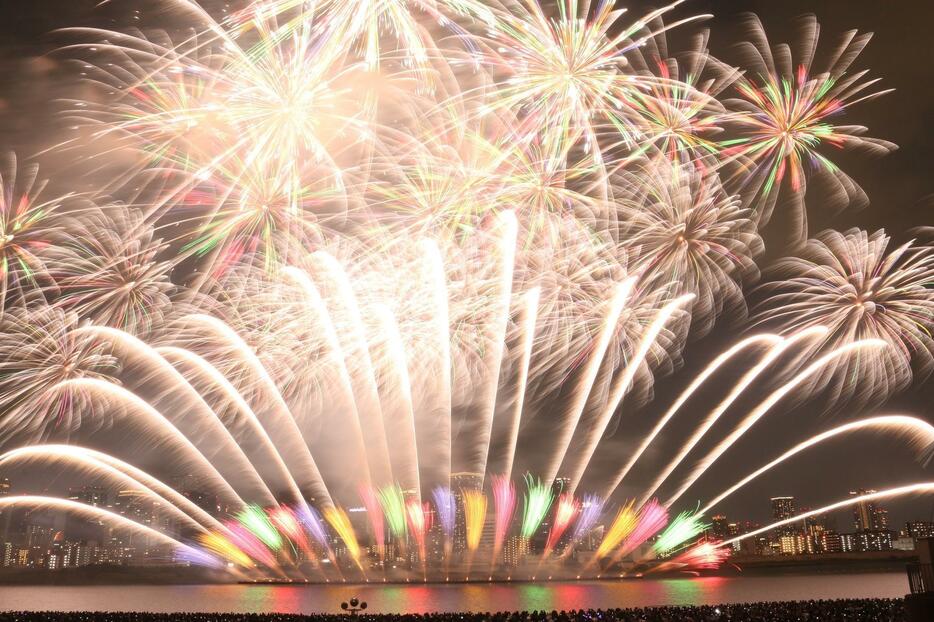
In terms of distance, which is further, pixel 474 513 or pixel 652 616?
pixel 474 513

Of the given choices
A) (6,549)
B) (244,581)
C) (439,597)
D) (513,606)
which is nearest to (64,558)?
(6,549)

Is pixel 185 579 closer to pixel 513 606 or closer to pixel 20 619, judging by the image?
pixel 513 606

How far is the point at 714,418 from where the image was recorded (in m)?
32.0

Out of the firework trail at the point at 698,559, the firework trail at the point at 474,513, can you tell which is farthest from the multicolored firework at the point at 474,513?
the firework trail at the point at 698,559

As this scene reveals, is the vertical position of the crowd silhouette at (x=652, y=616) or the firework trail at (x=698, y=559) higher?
the firework trail at (x=698, y=559)

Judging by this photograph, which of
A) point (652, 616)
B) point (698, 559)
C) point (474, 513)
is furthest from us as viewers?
point (698, 559)

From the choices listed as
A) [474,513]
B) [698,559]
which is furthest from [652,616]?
[698,559]

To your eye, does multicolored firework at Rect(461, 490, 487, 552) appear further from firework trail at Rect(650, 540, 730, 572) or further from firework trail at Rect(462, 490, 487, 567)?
firework trail at Rect(650, 540, 730, 572)

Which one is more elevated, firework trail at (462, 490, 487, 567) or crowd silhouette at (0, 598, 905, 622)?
firework trail at (462, 490, 487, 567)

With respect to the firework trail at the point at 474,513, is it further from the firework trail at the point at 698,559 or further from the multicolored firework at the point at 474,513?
the firework trail at the point at 698,559

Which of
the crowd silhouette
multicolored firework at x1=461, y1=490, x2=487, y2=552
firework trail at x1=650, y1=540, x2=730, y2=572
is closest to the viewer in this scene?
the crowd silhouette

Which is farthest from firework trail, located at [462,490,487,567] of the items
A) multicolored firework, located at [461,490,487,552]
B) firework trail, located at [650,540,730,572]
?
firework trail, located at [650,540,730,572]

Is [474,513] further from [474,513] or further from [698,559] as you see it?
[698,559]

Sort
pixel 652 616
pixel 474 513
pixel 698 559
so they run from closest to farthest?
pixel 652 616, pixel 474 513, pixel 698 559
